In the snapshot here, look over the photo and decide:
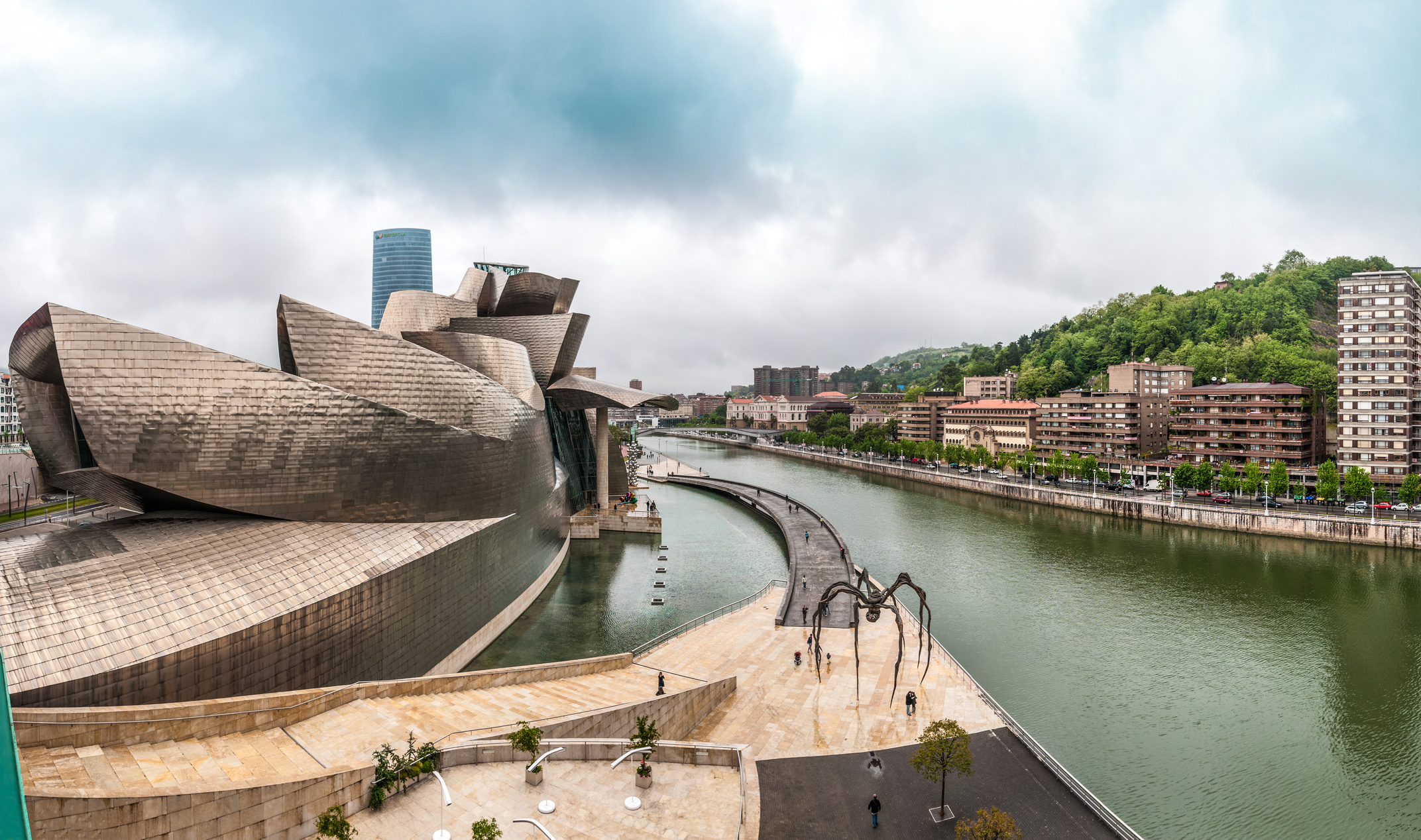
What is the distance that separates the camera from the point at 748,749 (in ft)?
51.0

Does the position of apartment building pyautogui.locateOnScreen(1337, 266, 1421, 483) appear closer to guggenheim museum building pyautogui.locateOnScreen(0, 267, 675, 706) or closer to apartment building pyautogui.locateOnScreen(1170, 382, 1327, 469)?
apartment building pyautogui.locateOnScreen(1170, 382, 1327, 469)

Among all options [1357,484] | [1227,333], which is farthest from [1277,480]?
[1227,333]

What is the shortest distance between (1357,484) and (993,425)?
4237 cm

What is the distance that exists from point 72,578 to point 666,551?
98.8 ft

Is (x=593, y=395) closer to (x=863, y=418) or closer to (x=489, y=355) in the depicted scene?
(x=489, y=355)

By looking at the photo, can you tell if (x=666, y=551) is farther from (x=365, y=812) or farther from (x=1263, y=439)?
(x=1263, y=439)

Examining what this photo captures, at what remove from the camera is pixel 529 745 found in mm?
12250

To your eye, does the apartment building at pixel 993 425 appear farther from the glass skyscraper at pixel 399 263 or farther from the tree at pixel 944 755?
the glass skyscraper at pixel 399 263

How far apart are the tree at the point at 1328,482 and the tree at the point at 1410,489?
3.32 metres

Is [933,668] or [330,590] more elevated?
[330,590]

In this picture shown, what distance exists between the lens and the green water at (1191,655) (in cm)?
1683

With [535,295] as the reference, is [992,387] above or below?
below

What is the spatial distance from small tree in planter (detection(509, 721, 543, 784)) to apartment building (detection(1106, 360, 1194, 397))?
81.2m

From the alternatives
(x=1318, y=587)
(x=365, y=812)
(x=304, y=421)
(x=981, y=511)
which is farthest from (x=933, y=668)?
(x=981, y=511)
